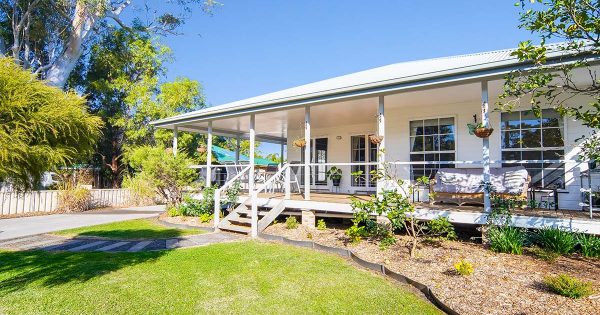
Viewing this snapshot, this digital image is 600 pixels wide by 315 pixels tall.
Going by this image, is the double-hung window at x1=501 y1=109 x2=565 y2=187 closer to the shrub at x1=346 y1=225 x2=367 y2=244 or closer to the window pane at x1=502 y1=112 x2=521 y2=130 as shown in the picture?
the window pane at x1=502 y1=112 x2=521 y2=130

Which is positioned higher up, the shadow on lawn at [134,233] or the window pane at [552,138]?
the window pane at [552,138]

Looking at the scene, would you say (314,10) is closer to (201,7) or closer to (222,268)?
(201,7)

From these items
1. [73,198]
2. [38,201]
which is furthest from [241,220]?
[38,201]

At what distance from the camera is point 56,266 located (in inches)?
229

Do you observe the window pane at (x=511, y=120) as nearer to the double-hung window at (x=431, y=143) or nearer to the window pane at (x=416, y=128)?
the double-hung window at (x=431, y=143)

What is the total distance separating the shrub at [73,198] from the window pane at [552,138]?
53.4 feet

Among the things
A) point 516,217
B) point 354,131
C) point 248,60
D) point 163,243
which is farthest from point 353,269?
point 248,60

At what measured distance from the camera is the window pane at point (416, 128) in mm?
10008

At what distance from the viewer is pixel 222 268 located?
5652 mm

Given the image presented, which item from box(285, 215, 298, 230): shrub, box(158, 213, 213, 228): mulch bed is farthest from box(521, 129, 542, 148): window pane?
box(158, 213, 213, 228): mulch bed

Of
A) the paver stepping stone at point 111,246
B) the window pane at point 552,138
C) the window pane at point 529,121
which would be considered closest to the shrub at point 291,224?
the paver stepping stone at point 111,246

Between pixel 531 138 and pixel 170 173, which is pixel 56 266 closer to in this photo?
pixel 170 173

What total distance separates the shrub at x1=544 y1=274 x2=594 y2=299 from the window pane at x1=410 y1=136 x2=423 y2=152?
611 centimetres

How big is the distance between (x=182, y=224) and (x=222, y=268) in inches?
206
